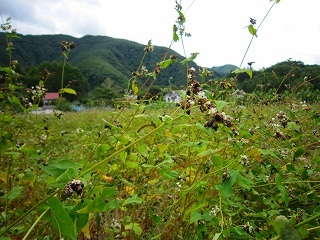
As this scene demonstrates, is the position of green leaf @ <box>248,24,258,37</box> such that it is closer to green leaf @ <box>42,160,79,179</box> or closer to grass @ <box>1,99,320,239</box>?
grass @ <box>1,99,320,239</box>

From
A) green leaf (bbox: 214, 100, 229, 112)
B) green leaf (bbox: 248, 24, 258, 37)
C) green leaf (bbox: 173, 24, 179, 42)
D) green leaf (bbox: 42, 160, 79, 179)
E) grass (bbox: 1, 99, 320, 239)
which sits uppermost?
green leaf (bbox: 248, 24, 258, 37)

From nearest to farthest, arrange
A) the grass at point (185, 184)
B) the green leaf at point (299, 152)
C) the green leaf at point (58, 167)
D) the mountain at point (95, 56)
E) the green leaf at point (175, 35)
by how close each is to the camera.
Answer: the green leaf at point (58, 167), the grass at point (185, 184), the green leaf at point (299, 152), the green leaf at point (175, 35), the mountain at point (95, 56)

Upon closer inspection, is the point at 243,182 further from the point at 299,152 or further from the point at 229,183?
the point at 299,152

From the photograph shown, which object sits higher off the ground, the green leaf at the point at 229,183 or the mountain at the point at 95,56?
the mountain at the point at 95,56

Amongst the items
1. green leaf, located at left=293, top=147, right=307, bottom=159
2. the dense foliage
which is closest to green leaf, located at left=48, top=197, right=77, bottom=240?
the dense foliage

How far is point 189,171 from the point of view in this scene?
1.83m

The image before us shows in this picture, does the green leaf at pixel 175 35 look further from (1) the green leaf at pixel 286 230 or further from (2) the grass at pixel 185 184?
(1) the green leaf at pixel 286 230

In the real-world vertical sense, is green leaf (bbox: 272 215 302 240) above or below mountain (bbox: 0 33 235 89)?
below

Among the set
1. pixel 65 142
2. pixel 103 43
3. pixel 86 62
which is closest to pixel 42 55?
pixel 86 62

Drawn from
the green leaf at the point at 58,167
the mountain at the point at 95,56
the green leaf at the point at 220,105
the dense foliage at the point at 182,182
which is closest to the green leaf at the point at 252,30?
the dense foliage at the point at 182,182

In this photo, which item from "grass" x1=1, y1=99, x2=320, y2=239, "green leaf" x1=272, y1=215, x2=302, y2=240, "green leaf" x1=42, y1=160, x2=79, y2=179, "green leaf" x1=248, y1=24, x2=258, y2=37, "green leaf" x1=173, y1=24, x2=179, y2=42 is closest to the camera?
"green leaf" x1=272, y1=215, x2=302, y2=240

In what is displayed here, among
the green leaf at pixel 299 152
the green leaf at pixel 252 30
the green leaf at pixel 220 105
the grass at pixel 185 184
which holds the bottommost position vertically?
the grass at pixel 185 184

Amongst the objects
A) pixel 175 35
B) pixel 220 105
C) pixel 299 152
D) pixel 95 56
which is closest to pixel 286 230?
pixel 220 105

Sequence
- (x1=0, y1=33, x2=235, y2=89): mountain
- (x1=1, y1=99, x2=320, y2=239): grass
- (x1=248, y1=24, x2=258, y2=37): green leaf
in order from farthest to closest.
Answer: (x1=0, y1=33, x2=235, y2=89): mountain
(x1=248, y1=24, x2=258, y2=37): green leaf
(x1=1, y1=99, x2=320, y2=239): grass
